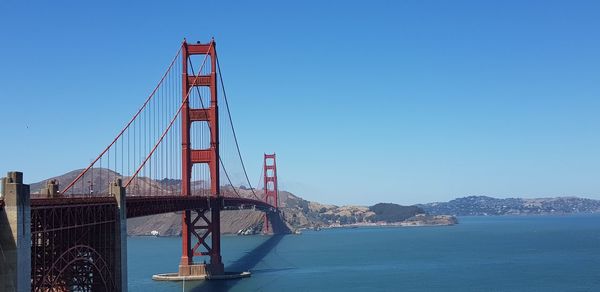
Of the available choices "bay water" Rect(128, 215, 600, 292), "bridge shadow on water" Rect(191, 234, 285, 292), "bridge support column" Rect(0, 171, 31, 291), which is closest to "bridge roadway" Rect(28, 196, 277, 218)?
"bridge support column" Rect(0, 171, 31, 291)

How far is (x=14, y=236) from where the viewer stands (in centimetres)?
2023

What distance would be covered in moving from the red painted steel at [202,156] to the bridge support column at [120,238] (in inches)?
949

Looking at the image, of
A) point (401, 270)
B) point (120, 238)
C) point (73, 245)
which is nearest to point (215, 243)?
point (401, 270)

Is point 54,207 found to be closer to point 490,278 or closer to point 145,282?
point 145,282

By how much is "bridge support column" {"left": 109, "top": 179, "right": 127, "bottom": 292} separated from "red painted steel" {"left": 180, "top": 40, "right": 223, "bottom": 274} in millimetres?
24094

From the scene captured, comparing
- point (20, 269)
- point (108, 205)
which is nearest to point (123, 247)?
point (108, 205)

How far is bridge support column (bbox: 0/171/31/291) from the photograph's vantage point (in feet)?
66.0

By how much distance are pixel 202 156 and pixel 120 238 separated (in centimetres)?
2911

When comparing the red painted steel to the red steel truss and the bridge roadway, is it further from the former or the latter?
the red steel truss

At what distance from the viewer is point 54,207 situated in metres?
23.8

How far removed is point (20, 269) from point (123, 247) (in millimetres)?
11046

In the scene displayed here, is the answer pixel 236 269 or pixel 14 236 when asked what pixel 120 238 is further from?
pixel 236 269

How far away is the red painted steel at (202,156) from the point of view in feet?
189

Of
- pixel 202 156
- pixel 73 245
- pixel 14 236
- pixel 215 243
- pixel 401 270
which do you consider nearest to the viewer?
pixel 14 236
